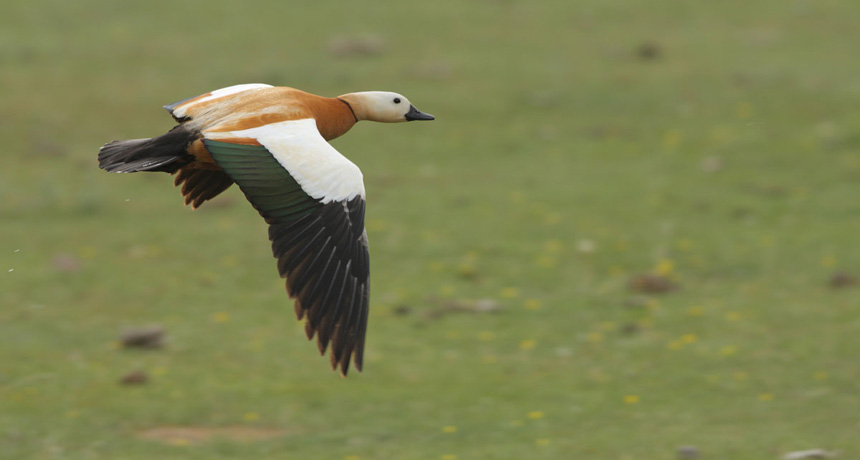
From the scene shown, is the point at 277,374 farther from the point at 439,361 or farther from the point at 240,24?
the point at 240,24

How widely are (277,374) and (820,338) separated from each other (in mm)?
3939

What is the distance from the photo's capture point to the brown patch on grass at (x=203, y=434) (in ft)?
26.6

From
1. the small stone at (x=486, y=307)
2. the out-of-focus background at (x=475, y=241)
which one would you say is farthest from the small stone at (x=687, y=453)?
the small stone at (x=486, y=307)

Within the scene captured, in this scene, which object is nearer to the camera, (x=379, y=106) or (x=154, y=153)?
(x=154, y=153)

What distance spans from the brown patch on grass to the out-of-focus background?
37 millimetres

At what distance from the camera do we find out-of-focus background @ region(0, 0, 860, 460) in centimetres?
849

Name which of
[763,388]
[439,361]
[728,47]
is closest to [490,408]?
[439,361]

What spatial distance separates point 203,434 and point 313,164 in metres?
2.50

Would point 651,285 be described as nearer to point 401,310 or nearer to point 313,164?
point 401,310

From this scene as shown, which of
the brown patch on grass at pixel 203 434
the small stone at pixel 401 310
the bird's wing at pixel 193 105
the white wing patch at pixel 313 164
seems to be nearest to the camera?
the white wing patch at pixel 313 164

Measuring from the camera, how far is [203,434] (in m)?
8.22

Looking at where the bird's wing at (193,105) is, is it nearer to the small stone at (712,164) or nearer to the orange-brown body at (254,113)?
the orange-brown body at (254,113)

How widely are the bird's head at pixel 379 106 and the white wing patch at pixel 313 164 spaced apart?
2.53 feet

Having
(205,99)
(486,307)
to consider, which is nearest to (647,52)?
(486,307)
